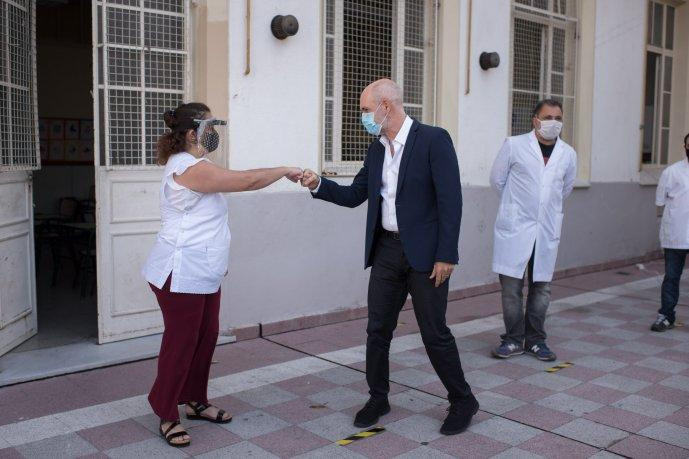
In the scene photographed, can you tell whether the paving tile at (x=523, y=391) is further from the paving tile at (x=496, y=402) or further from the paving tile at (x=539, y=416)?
the paving tile at (x=539, y=416)

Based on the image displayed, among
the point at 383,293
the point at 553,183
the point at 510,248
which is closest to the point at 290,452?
the point at 383,293

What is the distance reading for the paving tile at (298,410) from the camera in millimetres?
4445

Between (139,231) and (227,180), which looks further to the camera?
(139,231)

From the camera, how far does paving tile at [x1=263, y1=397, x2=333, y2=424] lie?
4.45 meters

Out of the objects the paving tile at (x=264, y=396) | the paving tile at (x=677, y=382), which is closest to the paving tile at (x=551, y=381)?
the paving tile at (x=677, y=382)

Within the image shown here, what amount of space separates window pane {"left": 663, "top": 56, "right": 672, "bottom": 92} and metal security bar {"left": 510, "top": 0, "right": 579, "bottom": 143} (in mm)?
2543

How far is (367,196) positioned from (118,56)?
2453 millimetres

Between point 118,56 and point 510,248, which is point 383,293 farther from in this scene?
point 118,56

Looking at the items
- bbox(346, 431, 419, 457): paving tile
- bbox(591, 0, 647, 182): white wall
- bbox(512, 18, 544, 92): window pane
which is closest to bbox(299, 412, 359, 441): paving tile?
bbox(346, 431, 419, 457): paving tile

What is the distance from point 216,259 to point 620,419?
256cm

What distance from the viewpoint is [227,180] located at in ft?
12.7

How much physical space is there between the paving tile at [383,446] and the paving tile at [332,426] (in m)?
0.14

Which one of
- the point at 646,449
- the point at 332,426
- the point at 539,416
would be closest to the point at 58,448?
the point at 332,426

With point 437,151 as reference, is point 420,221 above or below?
below
